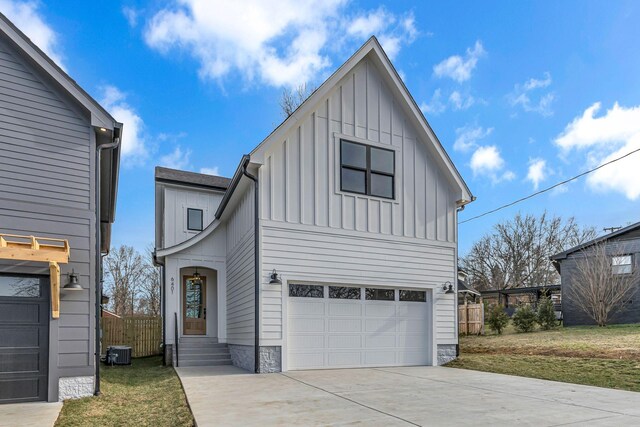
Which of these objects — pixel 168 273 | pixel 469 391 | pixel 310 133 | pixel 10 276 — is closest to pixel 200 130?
pixel 168 273

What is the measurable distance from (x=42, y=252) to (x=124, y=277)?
27537 mm

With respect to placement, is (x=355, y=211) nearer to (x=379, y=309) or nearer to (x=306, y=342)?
(x=379, y=309)

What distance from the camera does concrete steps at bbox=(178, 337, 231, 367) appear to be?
37.6 ft

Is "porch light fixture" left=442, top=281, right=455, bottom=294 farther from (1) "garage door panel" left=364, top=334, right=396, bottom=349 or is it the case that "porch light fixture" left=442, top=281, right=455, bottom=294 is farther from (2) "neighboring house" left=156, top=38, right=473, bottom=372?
(1) "garage door panel" left=364, top=334, right=396, bottom=349

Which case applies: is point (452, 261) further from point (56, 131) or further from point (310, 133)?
point (56, 131)

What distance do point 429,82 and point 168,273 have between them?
1245 cm

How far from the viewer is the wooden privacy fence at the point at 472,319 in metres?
18.9

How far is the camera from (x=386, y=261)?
1087 cm

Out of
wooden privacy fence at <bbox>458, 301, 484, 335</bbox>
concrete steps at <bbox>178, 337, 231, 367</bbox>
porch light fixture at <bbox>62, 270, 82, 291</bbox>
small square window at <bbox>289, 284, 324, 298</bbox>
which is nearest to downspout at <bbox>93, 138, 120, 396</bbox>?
porch light fixture at <bbox>62, 270, 82, 291</bbox>

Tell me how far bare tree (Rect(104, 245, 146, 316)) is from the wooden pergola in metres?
26.4

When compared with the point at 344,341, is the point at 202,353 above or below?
below

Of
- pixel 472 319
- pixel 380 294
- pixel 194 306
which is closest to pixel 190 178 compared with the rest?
pixel 194 306

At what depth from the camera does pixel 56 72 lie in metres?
7.38

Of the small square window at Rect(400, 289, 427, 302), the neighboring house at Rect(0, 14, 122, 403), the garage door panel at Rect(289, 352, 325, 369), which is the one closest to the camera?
the neighboring house at Rect(0, 14, 122, 403)
